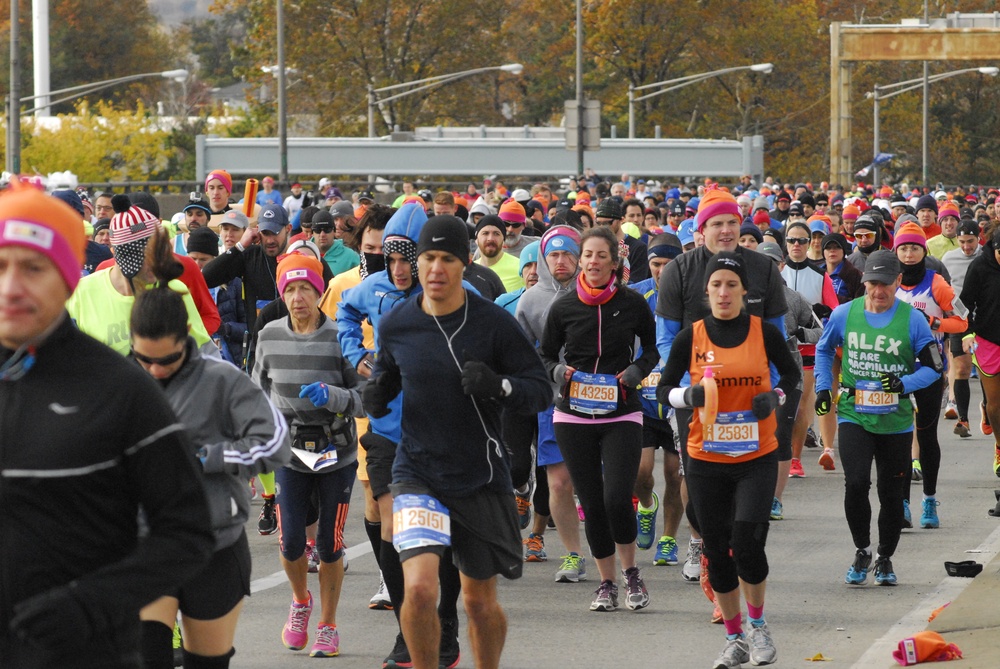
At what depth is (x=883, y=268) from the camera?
8.94m

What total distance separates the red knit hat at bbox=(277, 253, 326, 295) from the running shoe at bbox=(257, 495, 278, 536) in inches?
125

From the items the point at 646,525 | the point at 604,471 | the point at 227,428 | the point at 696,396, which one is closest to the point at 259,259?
the point at 646,525

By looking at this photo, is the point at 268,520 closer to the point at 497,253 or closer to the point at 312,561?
the point at 312,561

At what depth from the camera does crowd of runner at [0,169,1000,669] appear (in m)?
3.29

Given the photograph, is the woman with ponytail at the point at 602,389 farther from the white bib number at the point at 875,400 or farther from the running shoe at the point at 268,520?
the running shoe at the point at 268,520

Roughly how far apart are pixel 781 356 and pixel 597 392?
109 centimetres

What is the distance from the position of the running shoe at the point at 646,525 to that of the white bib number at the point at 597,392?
1.69 m

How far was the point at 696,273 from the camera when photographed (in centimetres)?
816

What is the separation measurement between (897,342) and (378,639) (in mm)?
3252

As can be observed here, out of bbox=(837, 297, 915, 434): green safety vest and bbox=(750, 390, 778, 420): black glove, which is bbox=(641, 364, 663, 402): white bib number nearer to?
bbox=(837, 297, 915, 434): green safety vest

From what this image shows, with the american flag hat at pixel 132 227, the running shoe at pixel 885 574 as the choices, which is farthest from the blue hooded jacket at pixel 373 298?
the running shoe at pixel 885 574

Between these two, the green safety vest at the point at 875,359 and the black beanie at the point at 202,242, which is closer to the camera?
the green safety vest at the point at 875,359

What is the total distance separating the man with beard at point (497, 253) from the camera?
11.2 m

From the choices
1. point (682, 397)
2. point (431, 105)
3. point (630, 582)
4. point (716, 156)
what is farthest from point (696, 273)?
point (431, 105)
